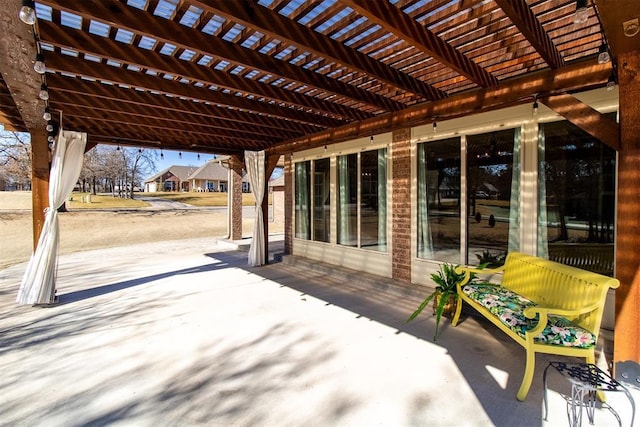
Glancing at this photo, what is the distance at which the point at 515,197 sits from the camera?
4.14m

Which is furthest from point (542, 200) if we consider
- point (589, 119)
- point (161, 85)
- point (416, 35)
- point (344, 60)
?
point (161, 85)

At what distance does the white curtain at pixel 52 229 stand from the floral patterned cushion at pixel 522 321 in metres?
5.62

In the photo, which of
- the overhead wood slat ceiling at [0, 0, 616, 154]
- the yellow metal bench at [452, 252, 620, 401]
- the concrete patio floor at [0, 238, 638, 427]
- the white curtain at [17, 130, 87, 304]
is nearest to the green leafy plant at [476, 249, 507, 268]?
the yellow metal bench at [452, 252, 620, 401]

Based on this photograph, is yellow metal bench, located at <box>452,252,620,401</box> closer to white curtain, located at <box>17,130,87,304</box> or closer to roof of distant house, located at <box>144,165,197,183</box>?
white curtain, located at <box>17,130,87,304</box>

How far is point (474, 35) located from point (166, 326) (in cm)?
445

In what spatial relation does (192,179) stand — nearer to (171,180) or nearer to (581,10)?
(171,180)

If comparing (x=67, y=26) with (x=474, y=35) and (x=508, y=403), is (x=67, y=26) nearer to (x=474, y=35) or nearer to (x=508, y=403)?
(x=474, y=35)

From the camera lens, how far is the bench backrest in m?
2.51

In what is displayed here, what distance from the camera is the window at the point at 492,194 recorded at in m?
4.17

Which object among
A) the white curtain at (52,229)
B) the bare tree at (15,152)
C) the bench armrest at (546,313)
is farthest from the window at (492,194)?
the bare tree at (15,152)

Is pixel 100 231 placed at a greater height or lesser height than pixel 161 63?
lesser

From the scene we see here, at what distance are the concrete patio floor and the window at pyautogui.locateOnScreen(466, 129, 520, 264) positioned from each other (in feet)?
3.77

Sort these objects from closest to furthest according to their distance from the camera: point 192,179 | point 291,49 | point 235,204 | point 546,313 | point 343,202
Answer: point 546,313 < point 291,49 < point 343,202 < point 235,204 < point 192,179

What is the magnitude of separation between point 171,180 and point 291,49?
61285 mm
